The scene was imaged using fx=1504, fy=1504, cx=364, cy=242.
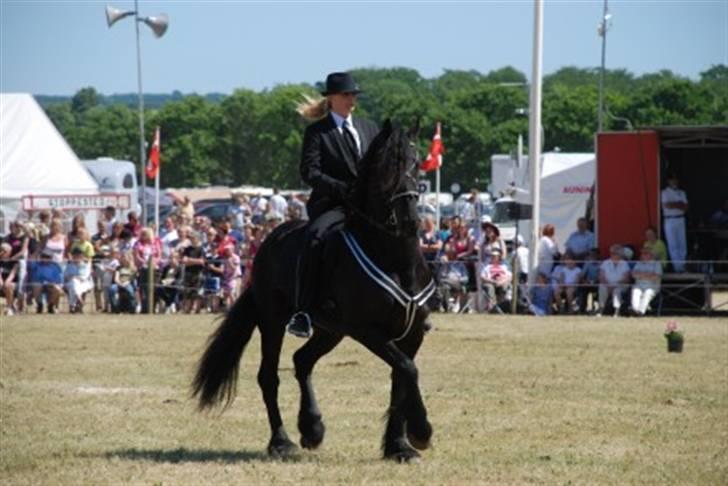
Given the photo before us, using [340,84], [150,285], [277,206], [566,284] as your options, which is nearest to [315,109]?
[340,84]

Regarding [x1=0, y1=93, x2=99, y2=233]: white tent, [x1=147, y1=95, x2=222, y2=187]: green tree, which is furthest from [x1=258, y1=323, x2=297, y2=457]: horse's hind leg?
[x1=147, y1=95, x2=222, y2=187]: green tree

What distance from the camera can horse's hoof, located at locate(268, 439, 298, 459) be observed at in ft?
35.7

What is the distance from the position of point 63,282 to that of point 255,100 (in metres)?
75.8

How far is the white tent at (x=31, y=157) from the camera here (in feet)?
121

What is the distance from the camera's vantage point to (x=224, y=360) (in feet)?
39.0

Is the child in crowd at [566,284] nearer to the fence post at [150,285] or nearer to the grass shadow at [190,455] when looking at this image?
the fence post at [150,285]

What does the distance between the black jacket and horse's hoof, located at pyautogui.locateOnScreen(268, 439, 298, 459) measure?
171 cm

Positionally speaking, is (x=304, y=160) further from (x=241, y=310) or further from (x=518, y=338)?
(x=518, y=338)

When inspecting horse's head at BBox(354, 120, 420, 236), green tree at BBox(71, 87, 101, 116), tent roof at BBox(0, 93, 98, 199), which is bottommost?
horse's head at BBox(354, 120, 420, 236)

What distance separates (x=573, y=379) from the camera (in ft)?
53.6

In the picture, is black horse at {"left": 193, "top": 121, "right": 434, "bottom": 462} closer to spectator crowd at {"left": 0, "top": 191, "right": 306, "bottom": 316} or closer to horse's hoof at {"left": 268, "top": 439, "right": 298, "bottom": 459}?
horse's hoof at {"left": 268, "top": 439, "right": 298, "bottom": 459}

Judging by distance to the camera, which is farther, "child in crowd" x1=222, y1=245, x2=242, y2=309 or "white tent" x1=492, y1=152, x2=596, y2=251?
"white tent" x1=492, y1=152, x2=596, y2=251

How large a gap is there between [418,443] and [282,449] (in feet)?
3.83

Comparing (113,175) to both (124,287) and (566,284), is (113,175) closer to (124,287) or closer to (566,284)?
(124,287)
